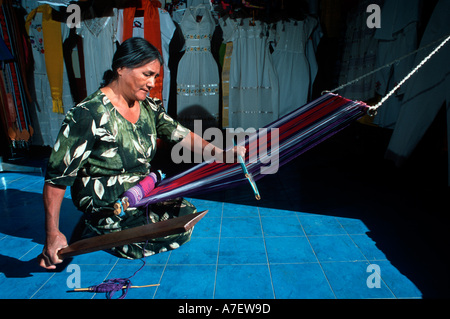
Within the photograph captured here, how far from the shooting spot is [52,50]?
3.74 metres

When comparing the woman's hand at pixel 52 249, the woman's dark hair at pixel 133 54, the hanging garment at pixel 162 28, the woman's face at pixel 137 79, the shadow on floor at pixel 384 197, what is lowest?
the shadow on floor at pixel 384 197

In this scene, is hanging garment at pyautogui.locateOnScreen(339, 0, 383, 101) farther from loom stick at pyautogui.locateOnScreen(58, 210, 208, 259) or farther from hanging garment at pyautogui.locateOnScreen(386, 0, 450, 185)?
loom stick at pyautogui.locateOnScreen(58, 210, 208, 259)

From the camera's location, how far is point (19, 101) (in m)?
3.79

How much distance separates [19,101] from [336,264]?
4253mm

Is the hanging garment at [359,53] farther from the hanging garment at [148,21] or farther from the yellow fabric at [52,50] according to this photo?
the yellow fabric at [52,50]

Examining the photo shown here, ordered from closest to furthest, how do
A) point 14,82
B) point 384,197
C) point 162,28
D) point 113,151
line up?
point 113,151
point 384,197
point 162,28
point 14,82

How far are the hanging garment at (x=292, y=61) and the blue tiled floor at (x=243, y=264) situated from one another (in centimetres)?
203

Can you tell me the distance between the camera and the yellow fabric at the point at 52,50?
12.0 ft

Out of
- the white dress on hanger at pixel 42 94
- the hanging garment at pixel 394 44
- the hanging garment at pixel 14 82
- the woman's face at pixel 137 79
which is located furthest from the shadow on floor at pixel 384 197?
the hanging garment at pixel 14 82

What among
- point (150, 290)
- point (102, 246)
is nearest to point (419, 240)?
point (150, 290)

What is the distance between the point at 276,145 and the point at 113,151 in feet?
3.15

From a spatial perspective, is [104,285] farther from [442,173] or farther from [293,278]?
[442,173]

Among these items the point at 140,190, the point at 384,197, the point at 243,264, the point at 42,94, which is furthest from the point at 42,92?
the point at 384,197

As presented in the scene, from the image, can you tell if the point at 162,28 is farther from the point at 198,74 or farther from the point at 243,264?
the point at 243,264
